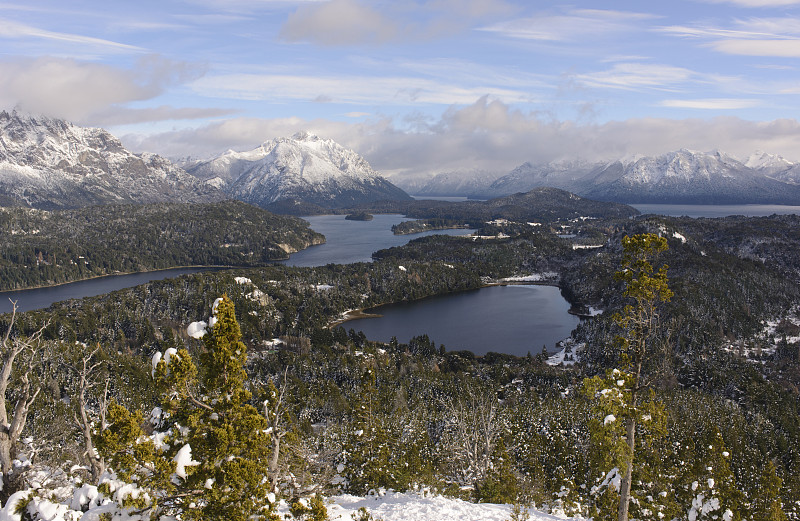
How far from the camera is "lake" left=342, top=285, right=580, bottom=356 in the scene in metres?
126

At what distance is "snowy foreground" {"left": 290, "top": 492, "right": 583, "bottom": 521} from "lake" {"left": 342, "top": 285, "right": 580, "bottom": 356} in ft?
308

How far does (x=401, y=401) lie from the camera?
74312 mm

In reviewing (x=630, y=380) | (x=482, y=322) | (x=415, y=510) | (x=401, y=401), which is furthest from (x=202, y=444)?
(x=482, y=322)

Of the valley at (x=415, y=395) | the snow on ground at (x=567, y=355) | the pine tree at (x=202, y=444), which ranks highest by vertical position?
the pine tree at (x=202, y=444)

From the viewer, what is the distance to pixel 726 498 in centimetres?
3400

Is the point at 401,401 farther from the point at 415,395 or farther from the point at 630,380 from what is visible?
the point at 630,380

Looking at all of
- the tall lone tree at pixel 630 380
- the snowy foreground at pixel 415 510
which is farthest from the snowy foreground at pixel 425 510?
the tall lone tree at pixel 630 380

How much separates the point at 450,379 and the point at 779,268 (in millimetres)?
172951

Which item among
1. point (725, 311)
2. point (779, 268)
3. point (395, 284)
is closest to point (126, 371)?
point (395, 284)

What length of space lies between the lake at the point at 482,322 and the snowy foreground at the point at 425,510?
308 ft

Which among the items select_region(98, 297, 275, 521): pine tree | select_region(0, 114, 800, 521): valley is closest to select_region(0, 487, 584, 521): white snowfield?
select_region(0, 114, 800, 521): valley

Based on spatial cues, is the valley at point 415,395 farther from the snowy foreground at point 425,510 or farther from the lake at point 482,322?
the snowy foreground at point 425,510

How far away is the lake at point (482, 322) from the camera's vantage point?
126312mm

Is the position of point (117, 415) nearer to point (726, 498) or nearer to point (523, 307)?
point (726, 498)
